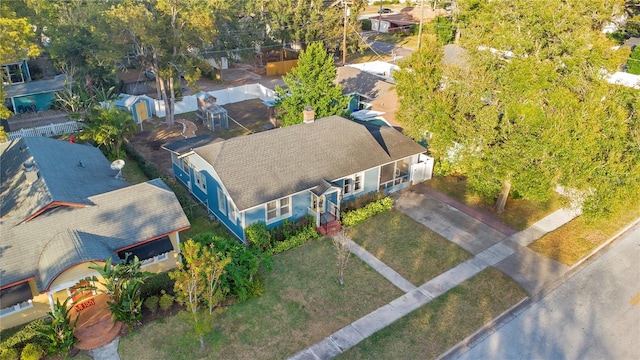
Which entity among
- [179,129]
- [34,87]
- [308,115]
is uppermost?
[308,115]

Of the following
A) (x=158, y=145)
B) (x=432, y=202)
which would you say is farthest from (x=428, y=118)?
(x=158, y=145)

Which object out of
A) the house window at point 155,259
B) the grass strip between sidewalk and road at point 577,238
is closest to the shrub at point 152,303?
the house window at point 155,259

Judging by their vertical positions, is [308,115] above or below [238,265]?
above

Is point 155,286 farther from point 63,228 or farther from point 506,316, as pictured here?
point 506,316

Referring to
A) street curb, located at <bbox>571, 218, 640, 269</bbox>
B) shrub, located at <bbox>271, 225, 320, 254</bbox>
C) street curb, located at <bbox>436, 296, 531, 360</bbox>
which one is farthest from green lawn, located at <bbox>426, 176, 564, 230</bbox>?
shrub, located at <bbox>271, 225, 320, 254</bbox>

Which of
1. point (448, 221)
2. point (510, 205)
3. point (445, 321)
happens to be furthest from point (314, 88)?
point (445, 321)

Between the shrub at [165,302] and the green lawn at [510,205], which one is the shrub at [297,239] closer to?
the shrub at [165,302]
